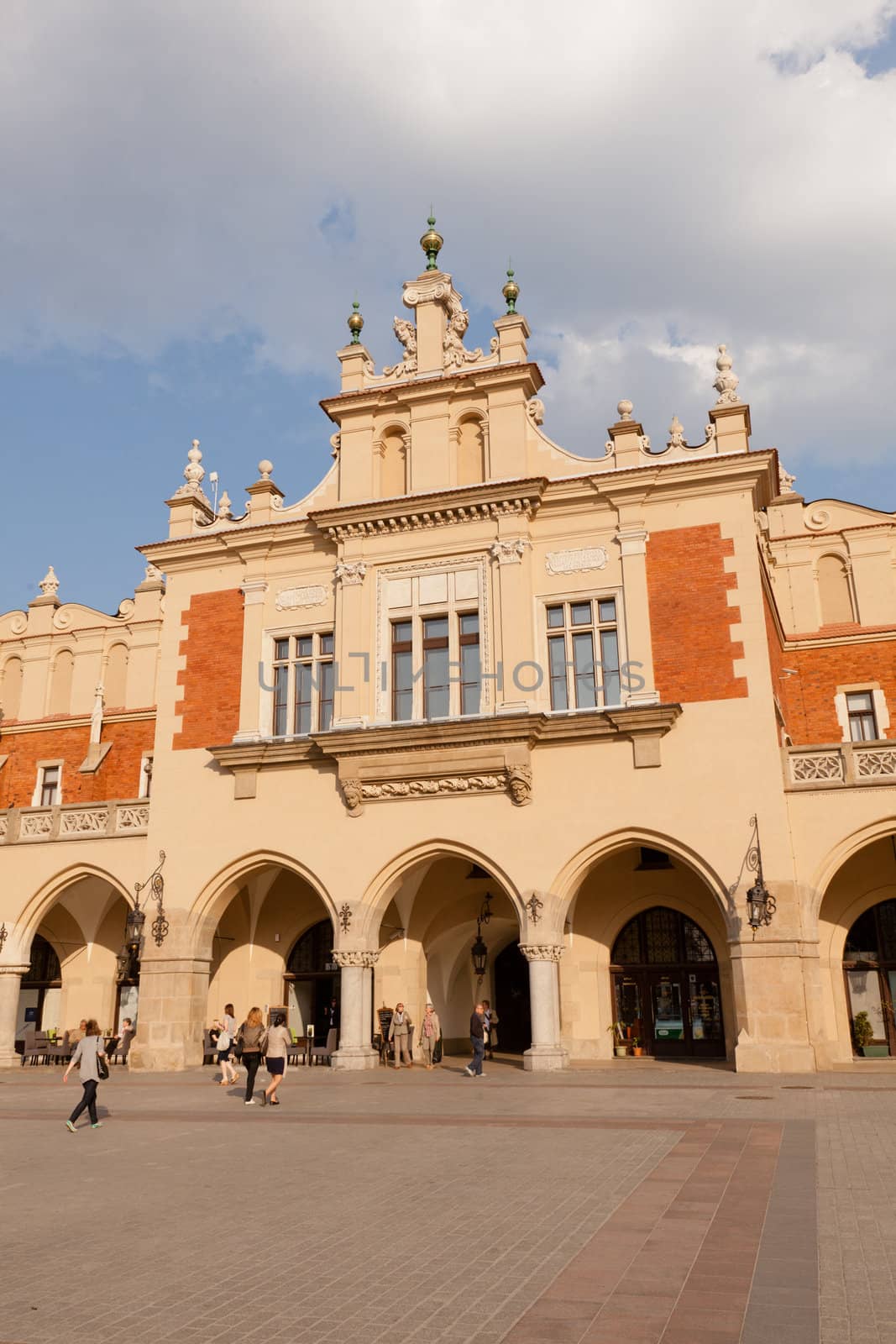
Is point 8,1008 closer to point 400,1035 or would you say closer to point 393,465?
point 400,1035

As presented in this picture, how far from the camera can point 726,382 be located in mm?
23484

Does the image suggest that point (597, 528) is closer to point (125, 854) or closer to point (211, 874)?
point (211, 874)

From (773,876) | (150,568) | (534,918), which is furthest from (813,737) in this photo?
(150,568)

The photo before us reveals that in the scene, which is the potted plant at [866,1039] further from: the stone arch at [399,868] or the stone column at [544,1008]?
the stone arch at [399,868]

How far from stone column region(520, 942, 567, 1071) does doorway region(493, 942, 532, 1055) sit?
633cm

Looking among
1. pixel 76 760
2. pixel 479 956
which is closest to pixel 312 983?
pixel 479 956

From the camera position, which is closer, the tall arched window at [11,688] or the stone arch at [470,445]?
the stone arch at [470,445]

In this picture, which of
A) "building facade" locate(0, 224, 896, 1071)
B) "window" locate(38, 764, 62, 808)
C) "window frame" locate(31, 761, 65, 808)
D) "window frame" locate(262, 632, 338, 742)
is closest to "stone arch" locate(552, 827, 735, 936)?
"building facade" locate(0, 224, 896, 1071)

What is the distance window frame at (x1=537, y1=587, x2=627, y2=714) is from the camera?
2222 cm

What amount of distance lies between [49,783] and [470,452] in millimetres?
16240

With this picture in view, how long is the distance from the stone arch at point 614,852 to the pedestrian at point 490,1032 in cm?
367

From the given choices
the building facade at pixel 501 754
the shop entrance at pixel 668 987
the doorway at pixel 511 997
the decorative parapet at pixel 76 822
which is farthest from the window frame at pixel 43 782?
the shop entrance at pixel 668 987

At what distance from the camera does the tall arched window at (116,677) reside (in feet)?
110

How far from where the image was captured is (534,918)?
2119cm
